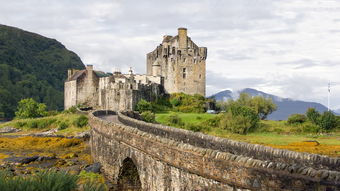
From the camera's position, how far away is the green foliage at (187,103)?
2450 inches

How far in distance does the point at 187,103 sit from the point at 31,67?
3765 inches

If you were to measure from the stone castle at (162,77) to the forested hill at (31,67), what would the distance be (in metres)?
34.4

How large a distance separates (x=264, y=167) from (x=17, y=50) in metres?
150

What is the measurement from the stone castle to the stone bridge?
139 ft

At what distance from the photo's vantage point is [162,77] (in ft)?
230

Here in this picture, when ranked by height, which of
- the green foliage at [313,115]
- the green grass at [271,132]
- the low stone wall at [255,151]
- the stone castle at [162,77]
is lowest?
the green grass at [271,132]

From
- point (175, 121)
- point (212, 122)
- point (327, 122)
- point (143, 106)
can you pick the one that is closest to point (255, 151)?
point (175, 121)

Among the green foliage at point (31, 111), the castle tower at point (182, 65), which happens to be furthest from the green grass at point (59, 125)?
the castle tower at point (182, 65)

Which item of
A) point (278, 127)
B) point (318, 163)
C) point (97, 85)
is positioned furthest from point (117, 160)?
point (97, 85)

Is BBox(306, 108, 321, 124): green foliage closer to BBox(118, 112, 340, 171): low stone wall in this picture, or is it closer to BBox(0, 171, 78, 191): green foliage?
BBox(118, 112, 340, 171): low stone wall

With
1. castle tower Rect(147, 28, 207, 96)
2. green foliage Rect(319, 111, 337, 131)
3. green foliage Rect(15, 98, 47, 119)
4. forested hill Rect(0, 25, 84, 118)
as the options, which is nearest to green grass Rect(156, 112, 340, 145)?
green foliage Rect(319, 111, 337, 131)

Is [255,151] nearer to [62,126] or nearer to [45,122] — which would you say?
[62,126]

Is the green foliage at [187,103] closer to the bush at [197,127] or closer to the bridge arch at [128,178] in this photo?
the bush at [197,127]

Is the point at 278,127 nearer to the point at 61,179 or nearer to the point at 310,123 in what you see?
the point at 310,123
